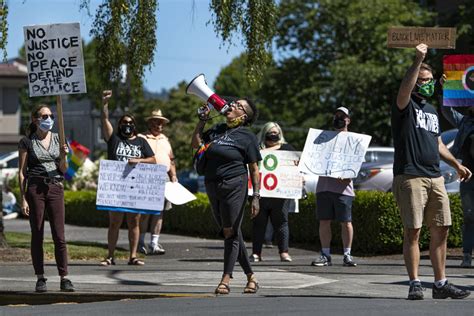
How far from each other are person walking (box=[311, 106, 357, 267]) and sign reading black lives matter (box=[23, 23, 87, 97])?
3673mm

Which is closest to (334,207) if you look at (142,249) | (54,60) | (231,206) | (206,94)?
(142,249)

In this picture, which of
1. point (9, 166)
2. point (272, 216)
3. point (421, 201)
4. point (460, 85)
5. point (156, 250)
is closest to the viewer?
point (421, 201)

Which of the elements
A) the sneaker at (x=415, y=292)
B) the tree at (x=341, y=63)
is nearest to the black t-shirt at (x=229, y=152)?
the sneaker at (x=415, y=292)

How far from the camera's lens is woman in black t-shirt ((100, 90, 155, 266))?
548 inches

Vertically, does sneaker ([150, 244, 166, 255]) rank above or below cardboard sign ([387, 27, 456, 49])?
below

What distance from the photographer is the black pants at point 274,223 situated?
14055 millimetres

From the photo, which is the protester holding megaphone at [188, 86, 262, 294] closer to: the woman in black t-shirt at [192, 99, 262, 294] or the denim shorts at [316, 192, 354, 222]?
the woman in black t-shirt at [192, 99, 262, 294]

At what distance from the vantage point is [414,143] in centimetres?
917

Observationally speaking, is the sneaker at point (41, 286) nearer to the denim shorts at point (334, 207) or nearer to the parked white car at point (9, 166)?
the denim shorts at point (334, 207)

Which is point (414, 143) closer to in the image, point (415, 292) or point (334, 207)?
point (415, 292)

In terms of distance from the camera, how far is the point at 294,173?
14.9m

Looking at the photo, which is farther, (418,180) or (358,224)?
(358,224)

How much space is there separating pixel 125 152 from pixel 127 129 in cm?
45

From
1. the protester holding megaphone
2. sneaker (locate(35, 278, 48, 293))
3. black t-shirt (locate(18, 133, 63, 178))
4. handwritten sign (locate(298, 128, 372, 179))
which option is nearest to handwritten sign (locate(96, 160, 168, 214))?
handwritten sign (locate(298, 128, 372, 179))
